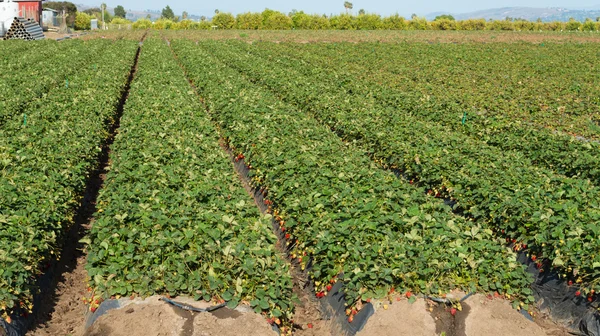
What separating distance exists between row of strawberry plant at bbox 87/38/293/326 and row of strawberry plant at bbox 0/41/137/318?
0.65 m

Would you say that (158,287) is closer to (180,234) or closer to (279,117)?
(180,234)

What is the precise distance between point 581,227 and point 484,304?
224 centimetres

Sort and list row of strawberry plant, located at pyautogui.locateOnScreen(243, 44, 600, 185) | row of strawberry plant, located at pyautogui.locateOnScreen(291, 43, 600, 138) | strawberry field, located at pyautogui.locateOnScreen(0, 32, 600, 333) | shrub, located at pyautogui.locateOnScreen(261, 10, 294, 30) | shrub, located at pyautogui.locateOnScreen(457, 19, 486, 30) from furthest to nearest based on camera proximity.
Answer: shrub, located at pyautogui.locateOnScreen(457, 19, 486, 30)
shrub, located at pyautogui.locateOnScreen(261, 10, 294, 30)
row of strawberry plant, located at pyautogui.locateOnScreen(291, 43, 600, 138)
row of strawberry plant, located at pyautogui.locateOnScreen(243, 44, 600, 185)
strawberry field, located at pyautogui.locateOnScreen(0, 32, 600, 333)

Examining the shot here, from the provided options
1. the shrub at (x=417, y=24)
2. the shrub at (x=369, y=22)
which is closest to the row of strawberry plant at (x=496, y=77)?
the shrub at (x=369, y=22)

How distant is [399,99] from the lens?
18.5 meters

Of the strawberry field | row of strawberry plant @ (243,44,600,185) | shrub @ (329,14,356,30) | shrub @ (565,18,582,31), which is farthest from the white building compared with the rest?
shrub @ (565,18,582,31)

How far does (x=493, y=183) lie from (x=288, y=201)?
12.7 ft

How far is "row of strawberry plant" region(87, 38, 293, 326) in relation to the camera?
19.9 feet

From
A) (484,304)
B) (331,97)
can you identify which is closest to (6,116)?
(331,97)

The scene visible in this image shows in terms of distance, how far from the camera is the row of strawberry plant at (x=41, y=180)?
20.8 feet

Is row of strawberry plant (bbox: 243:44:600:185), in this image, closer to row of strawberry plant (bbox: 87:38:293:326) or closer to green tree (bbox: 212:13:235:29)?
row of strawberry plant (bbox: 87:38:293:326)

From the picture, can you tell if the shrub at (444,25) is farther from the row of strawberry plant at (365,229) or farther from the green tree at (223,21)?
the row of strawberry plant at (365,229)

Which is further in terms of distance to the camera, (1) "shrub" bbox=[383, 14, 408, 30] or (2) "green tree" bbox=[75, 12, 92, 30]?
(2) "green tree" bbox=[75, 12, 92, 30]

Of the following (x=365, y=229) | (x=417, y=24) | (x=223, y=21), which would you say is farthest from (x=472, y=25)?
(x=365, y=229)
